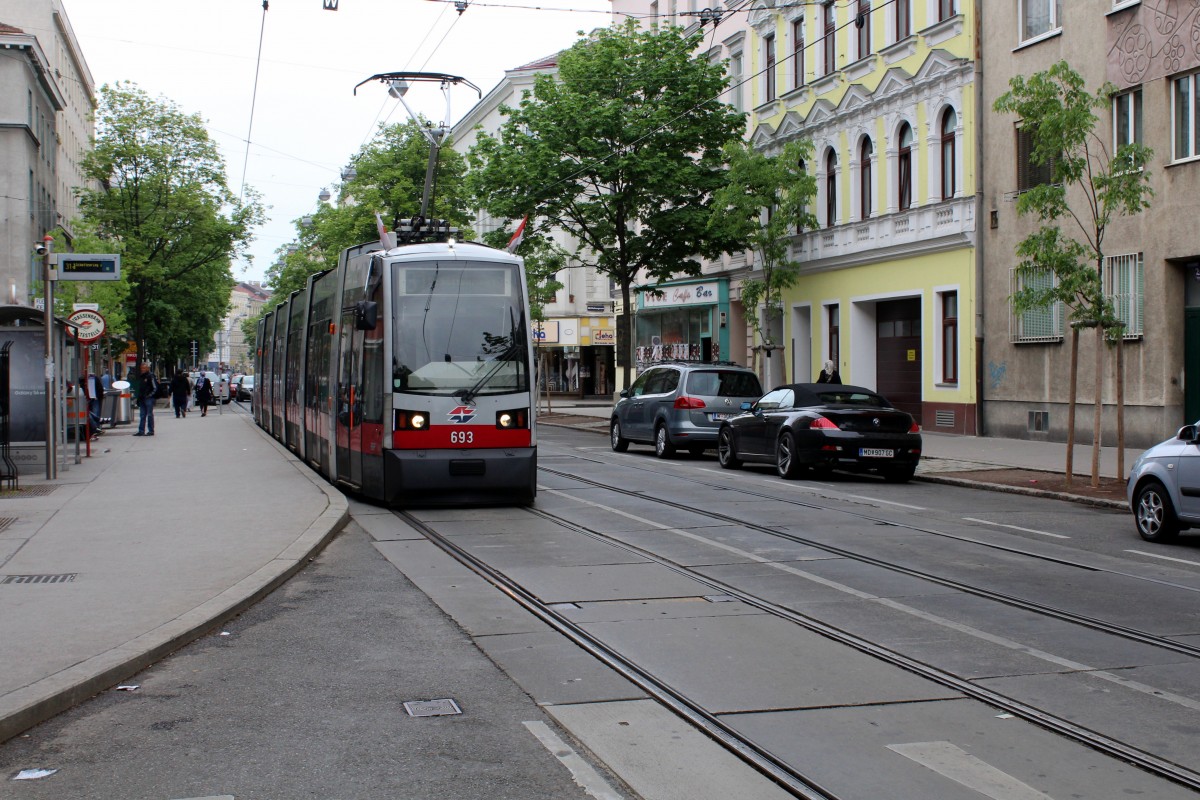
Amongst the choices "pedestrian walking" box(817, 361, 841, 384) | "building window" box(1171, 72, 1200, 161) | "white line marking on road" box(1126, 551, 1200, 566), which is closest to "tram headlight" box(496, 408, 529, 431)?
"white line marking on road" box(1126, 551, 1200, 566)

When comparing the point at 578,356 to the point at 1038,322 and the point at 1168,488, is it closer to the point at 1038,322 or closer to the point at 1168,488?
the point at 1038,322

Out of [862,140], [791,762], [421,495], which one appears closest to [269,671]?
[791,762]

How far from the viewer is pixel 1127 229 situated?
76.3 feet

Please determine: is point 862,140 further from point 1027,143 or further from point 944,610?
point 944,610

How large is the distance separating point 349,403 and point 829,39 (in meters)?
22.4

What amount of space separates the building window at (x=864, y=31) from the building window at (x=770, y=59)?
5.07 metres

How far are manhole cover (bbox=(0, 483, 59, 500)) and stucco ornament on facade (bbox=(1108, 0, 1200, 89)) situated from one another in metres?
18.9

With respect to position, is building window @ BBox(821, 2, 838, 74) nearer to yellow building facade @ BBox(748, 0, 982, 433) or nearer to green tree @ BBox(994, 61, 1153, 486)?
yellow building facade @ BBox(748, 0, 982, 433)

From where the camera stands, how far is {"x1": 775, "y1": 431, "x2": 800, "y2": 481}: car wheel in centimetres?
1927

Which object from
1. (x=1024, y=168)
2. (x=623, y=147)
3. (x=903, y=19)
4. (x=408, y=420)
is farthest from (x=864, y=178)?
A: (x=408, y=420)

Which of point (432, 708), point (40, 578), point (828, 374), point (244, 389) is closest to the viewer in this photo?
point (432, 708)

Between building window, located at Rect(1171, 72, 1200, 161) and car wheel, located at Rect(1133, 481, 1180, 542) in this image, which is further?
building window, located at Rect(1171, 72, 1200, 161)

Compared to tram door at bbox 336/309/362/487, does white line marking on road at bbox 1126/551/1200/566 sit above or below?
below

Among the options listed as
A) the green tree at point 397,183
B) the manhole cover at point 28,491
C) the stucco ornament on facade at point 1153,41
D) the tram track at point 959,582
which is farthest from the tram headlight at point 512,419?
the green tree at point 397,183
